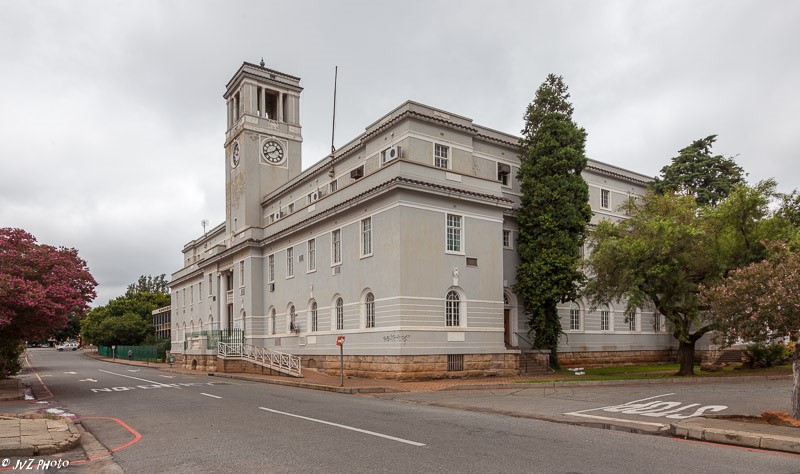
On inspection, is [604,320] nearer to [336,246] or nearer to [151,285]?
[336,246]

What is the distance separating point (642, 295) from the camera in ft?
81.1

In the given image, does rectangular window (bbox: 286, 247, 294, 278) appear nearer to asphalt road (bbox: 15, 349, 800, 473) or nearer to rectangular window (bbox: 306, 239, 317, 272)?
rectangular window (bbox: 306, 239, 317, 272)

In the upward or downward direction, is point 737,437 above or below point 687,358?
above

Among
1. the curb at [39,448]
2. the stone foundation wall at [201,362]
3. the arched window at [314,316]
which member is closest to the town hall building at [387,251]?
the arched window at [314,316]

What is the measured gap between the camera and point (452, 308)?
1071 inches

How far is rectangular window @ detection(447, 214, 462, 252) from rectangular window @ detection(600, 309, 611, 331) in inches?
553

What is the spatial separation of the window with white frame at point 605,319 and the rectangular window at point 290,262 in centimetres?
1899

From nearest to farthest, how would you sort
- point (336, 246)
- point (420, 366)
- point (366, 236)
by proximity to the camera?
point (420, 366) < point (366, 236) < point (336, 246)

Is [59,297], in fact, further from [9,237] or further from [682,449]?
[682,449]

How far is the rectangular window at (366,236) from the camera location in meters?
28.0

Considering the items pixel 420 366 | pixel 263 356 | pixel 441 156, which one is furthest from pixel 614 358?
pixel 263 356

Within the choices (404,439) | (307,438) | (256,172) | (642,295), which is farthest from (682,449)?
(256,172)

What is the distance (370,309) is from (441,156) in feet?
28.0

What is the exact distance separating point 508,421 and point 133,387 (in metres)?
17.4
